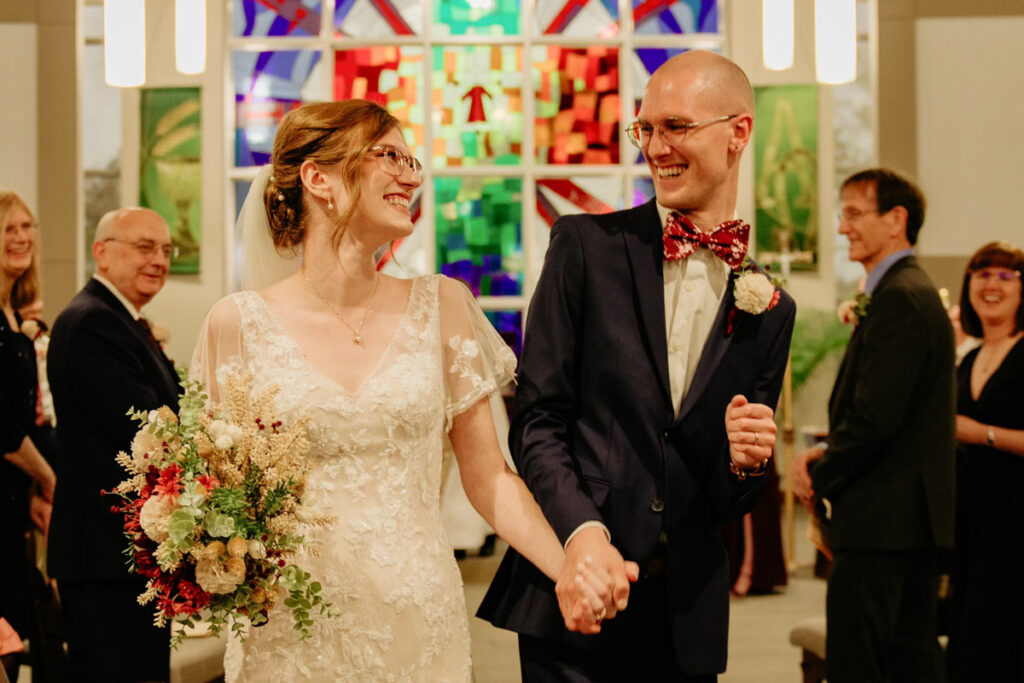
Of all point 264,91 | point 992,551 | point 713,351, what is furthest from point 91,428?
point 264,91

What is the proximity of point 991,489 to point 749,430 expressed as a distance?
282 centimetres

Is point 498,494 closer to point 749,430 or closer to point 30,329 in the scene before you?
point 749,430

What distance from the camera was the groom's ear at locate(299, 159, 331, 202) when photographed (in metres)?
2.44

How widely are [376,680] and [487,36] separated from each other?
7.16 meters

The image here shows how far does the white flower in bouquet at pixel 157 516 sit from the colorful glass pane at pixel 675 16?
764 cm

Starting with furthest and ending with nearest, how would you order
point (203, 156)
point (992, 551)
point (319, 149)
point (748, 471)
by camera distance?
point (203, 156), point (992, 551), point (319, 149), point (748, 471)

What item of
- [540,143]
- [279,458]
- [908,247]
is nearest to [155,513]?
[279,458]

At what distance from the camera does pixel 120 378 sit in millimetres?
3785

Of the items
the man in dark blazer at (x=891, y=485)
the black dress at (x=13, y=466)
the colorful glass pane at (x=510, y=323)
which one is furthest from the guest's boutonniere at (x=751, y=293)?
the colorful glass pane at (x=510, y=323)

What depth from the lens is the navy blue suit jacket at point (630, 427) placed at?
2219 mm

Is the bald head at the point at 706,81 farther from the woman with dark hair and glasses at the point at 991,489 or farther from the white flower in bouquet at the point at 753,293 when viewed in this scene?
the woman with dark hair and glasses at the point at 991,489

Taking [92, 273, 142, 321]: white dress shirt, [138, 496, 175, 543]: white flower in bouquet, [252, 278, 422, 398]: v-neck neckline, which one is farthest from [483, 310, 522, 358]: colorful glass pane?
[138, 496, 175, 543]: white flower in bouquet

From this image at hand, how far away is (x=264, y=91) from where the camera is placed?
882cm

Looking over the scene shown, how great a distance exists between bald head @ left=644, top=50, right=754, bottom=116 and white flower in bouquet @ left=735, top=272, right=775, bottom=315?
0.35 meters
